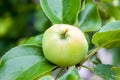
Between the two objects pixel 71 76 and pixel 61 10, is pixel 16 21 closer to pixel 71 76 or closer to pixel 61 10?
pixel 61 10

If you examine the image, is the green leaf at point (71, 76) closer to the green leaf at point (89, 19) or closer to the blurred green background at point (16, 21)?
the green leaf at point (89, 19)

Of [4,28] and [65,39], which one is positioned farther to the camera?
[4,28]

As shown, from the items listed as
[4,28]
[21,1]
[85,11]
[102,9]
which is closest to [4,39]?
[4,28]

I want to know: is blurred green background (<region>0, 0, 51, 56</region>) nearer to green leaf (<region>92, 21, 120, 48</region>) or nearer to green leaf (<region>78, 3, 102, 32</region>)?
green leaf (<region>78, 3, 102, 32</region>)

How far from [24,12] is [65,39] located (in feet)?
4.48

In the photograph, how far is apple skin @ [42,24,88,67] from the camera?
0.79 metres

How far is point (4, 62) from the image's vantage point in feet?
2.75

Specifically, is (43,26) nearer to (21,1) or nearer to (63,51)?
(21,1)

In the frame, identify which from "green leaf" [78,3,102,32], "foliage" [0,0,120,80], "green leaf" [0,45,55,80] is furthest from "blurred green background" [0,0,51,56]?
"green leaf" [0,45,55,80]

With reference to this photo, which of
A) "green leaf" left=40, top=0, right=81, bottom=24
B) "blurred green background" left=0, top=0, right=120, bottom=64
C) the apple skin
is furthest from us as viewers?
"blurred green background" left=0, top=0, right=120, bottom=64

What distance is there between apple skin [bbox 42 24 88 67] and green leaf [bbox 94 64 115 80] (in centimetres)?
7

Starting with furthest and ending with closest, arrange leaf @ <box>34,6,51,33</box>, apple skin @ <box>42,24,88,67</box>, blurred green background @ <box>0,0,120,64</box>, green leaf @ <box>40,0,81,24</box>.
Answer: blurred green background @ <box>0,0,120,64</box> → leaf @ <box>34,6,51,33</box> → green leaf @ <box>40,0,81,24</box> → apple skin @ <box>42,24,88,67</box>

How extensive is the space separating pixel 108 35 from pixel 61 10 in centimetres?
19

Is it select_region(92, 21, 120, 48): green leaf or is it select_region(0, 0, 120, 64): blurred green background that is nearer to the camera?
select_region(92, 21, 120, 48): green leaf
